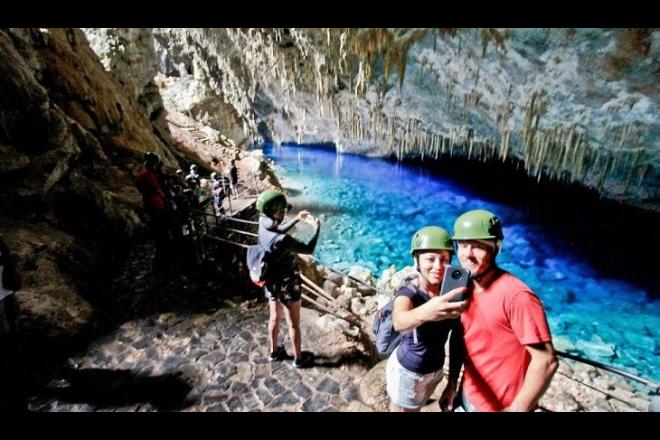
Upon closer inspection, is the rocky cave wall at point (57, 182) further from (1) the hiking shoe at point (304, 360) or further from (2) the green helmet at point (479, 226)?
(2) the green helmet at point (479, 226)

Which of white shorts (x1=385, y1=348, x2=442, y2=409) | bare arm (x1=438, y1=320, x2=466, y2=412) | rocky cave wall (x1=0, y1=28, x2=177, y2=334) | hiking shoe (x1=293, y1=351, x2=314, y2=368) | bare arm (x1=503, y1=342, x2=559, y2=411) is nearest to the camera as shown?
bare arm (x1=503, y1=342, x2=559, y2=411)

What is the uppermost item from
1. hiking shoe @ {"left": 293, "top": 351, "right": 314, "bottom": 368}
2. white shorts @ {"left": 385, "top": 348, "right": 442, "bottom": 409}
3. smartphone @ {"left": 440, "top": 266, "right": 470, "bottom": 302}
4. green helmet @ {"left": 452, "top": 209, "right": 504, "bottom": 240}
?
green helmet @ {"left": 452, "top": 209, "right": 504, "bottom": 240}

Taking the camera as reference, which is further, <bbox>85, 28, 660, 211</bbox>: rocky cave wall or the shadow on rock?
<bbox>85, 28, 660, 211</bbox>: rocky cave wall

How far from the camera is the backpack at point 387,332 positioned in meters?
1.98

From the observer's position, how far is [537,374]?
4.93 ft

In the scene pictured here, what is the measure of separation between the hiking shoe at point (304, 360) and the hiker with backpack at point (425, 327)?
4.99ft

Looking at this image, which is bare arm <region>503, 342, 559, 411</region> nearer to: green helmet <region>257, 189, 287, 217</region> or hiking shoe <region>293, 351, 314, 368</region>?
green helmet <region>257, 189, 287, 217</region>

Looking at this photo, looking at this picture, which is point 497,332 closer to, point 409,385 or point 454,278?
point 454,278

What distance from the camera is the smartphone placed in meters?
1.58

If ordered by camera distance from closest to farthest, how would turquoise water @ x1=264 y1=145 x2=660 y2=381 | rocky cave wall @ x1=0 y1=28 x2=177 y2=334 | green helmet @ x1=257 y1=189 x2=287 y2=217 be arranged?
green helmet @ x1=257 y1=189 x2=287 y2=217 < rocky cave wall @ x1=0 y1=28 x2=177 y2=334 < turquoise water @ x1=264 y1=145 x2=660 y2=381

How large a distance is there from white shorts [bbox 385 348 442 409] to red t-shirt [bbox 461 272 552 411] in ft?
0.84

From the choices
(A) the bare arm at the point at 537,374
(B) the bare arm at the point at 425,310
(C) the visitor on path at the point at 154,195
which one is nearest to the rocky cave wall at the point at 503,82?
(C) the visitor on path at the point at 154,195

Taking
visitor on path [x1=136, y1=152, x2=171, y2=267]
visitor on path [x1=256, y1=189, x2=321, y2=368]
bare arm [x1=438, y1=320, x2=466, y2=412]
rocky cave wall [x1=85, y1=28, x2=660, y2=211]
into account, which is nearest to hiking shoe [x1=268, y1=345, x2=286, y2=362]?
visitor on path [x1=256, y1=189, x2=321, y2=368]

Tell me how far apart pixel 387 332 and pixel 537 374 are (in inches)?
30.8
